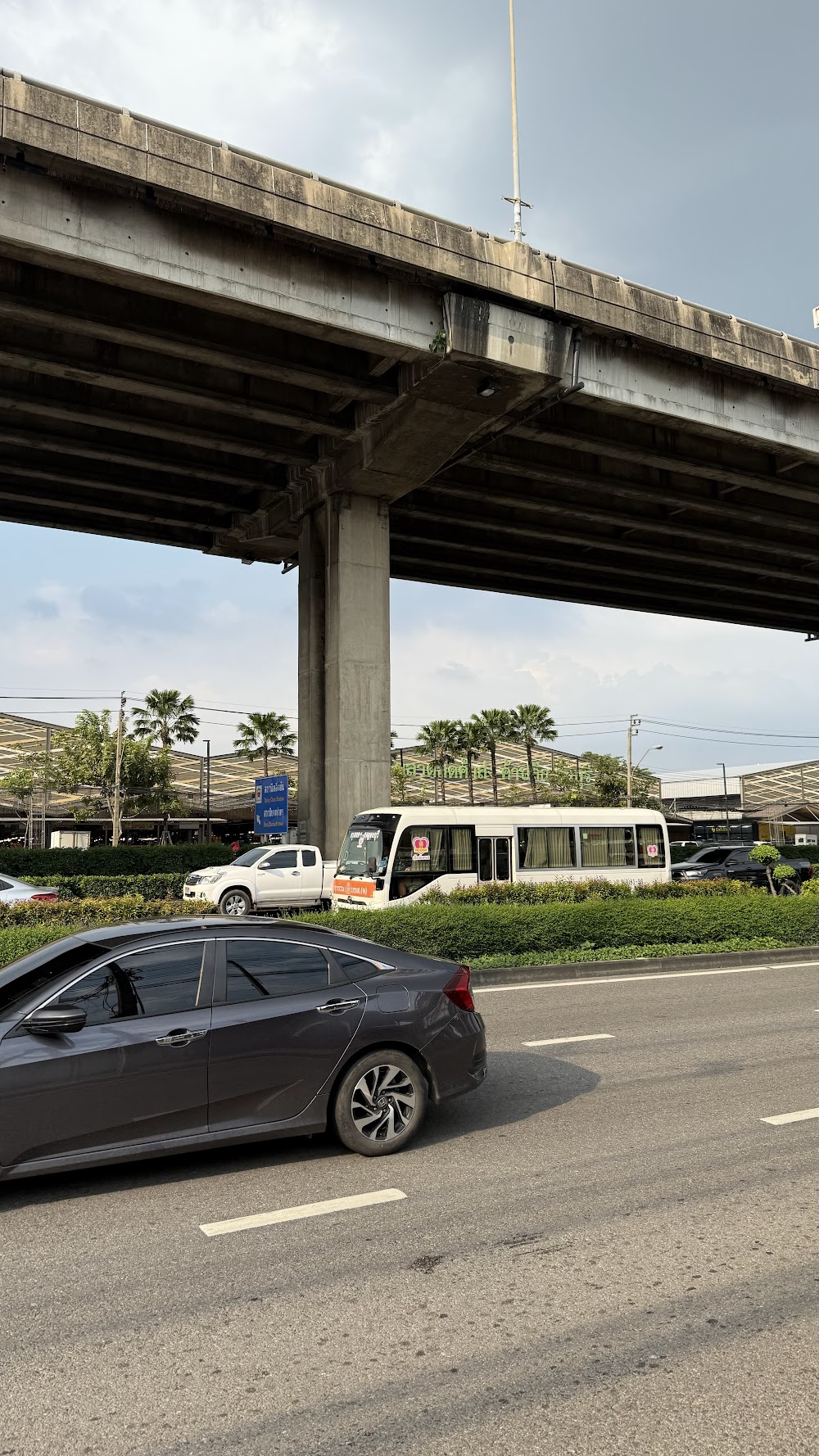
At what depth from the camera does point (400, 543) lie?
110ft

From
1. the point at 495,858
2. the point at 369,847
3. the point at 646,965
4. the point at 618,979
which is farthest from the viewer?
the point at 495,858

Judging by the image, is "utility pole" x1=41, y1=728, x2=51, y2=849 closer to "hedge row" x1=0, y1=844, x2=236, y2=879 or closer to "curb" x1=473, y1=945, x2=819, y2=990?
"hedge row" x1=0, y1=844, x2=236, y2=879

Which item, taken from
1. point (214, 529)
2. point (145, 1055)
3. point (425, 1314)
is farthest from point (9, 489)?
point (425, 1314)

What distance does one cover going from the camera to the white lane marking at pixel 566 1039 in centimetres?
937

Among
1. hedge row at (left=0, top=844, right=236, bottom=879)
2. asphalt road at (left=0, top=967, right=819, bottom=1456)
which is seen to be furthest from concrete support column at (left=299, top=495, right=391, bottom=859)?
asphalt road at (left=0, top=967, right=819, bottom=1456)

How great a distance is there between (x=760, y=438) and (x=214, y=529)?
1599cm

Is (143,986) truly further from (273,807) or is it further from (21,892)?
(273,807)

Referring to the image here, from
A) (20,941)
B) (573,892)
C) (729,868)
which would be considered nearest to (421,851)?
(573,892)

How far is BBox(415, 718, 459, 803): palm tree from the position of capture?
6800cm

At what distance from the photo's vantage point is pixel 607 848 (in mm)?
22828

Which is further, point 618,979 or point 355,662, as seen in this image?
point 355,662

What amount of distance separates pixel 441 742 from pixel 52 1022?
63.4m

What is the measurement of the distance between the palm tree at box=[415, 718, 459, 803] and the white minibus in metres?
44.4

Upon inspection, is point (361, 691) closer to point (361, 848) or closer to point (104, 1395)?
point (361, 848)
